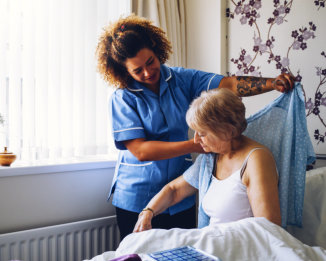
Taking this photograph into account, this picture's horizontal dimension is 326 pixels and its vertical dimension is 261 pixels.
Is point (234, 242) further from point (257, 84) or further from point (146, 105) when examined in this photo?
point (146, 105)

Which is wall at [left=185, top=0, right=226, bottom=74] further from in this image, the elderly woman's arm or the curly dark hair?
the elderly woman's arm

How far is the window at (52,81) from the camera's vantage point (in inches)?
82.2

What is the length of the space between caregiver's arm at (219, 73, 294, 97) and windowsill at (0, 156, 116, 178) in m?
0.91

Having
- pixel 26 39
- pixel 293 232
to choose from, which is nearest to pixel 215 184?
pixel 293 232

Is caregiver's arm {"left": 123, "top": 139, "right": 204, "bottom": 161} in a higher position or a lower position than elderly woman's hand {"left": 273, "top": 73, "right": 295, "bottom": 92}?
lower

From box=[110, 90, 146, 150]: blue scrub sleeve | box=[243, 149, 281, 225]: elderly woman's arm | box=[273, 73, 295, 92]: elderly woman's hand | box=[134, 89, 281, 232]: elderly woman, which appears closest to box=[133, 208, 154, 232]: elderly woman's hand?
box=[134, 89, 281, 232]: elderly woman

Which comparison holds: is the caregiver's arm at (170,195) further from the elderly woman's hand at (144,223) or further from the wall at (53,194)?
the wall at (53,194)

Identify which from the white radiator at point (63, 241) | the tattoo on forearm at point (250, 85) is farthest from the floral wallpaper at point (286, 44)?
the white radiator at point (63, 241)

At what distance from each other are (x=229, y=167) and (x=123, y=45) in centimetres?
76

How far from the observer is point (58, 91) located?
7.28 ft

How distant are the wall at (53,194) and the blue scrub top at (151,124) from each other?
359mm

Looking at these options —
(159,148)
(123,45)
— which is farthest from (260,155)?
(123,45)

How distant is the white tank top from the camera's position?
56.6 inches

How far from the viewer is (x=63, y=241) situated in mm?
2080
